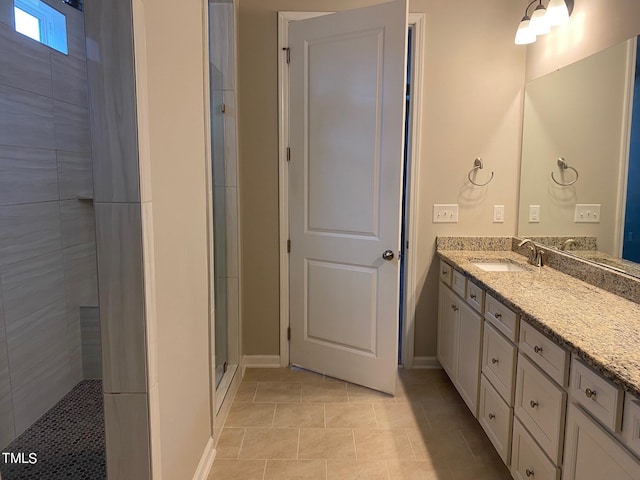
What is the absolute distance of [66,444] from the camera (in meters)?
2.13

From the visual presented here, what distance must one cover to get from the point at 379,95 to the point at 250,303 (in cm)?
162

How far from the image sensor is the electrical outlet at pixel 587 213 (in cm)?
225

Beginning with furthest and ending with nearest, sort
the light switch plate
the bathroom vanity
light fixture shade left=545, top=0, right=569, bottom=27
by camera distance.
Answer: the light switch plate, light fixture shade left=545, top=0, right=569, bottom=27, the bathroom vanity

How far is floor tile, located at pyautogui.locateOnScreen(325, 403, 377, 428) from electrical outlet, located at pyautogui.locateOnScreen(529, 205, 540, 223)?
152 centimetres

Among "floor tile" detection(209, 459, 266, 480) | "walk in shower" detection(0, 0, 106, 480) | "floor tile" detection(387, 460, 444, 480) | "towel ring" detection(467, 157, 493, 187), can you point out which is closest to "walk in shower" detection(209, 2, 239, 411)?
"floor tile" detection(209, 459, 266, 480)

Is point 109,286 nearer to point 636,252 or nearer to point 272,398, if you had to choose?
point 272,398

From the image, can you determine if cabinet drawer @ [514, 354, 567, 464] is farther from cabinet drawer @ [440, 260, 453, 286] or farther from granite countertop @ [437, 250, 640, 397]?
cabinet drawer @ [440, 260, 453, 286]

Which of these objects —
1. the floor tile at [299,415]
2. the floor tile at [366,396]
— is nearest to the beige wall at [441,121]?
the floor tile at [366,396]

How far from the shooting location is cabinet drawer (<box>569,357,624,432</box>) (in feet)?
4.02

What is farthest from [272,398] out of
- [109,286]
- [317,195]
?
[109,286]

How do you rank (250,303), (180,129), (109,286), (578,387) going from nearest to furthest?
(109,286), (578,387), (180,129), (250,303)

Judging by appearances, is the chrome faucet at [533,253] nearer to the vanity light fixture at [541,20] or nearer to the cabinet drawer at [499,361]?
the cabinet drawer at [499,361]

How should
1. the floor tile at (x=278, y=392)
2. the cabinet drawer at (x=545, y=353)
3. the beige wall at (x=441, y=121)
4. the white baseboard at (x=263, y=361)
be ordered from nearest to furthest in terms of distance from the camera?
the cabinet drawer at (x=545, y=353) < the floor tile at (x=278, y=392) < the beige wall at (x=441, y=121) < the white baseboard at (x=263, y=361)

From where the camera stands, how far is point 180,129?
5.38ft
